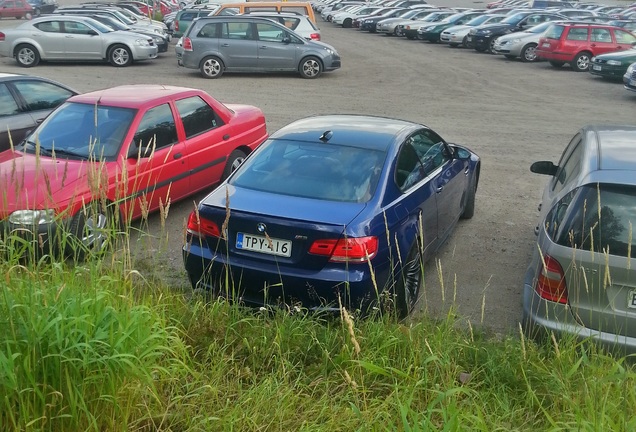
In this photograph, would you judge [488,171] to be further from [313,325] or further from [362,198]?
[313,325]

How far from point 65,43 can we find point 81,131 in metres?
16.1

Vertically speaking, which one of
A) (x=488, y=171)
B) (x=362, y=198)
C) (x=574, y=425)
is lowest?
(x=488, y=171)

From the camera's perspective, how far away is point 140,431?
3713 millimetres

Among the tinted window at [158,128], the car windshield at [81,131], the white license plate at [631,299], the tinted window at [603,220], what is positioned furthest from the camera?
the tinted window at [158,128]

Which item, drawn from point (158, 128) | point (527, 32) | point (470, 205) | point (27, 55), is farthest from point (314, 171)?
point (527, 32)

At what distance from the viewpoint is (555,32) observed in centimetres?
2459

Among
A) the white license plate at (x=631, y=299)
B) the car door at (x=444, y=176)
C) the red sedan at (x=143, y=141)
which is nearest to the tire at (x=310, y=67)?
the red sedan at (x=143, y=141)

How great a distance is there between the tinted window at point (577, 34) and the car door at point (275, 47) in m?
9.58

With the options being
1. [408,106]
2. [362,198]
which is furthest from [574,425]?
[408,106]

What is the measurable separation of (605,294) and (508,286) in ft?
7.57

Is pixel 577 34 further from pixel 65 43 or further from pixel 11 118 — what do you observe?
pixel 11 118

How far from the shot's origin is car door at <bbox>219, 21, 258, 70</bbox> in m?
20.7

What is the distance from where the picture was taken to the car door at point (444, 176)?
688 cm

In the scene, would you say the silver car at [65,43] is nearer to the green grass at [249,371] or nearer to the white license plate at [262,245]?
the white license plate at [262,245]
